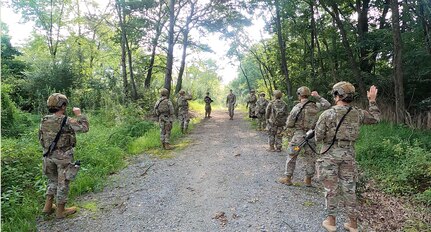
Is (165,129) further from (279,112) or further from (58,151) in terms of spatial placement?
(58,151)

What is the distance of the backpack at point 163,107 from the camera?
981 cm

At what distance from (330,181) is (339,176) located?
173 millimetres

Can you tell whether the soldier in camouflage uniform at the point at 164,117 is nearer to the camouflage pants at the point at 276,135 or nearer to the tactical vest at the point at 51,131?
the camouflage pants at the point at 276,135

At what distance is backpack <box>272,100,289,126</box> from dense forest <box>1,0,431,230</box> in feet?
9.82

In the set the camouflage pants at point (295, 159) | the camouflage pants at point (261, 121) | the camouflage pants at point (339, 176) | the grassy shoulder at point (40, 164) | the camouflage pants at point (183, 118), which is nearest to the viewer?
the camouflage pants at point (339, 176)

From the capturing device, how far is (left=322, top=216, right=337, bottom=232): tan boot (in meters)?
4.18

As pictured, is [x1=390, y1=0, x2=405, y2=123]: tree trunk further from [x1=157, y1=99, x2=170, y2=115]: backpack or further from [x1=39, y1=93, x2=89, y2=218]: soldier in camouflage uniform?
[x1=39, y1=93, x2=89, y2=218]: soldier in camouflage uniform

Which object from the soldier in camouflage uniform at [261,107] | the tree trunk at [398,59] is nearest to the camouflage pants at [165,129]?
the soldier in camouflage uniform at [261,107]

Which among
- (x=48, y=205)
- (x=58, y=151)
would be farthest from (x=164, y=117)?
(x=48, y=205)

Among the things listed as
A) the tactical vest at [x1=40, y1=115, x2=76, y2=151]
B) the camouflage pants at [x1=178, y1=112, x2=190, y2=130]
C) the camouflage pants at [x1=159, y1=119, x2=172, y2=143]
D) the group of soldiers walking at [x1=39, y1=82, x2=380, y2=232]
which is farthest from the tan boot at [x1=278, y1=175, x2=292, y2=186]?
the camouflage pants at [x1=178, y1=112, x2=190, y2=130]

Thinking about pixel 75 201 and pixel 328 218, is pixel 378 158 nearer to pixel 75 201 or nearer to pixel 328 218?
pixel 328 218

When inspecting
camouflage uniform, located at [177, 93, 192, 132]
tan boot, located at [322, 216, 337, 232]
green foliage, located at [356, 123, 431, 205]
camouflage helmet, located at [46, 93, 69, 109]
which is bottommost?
tan boot, located at [322, 216, 337, 232]

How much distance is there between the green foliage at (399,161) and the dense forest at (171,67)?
0.12 feet

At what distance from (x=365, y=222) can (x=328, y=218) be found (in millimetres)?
750
